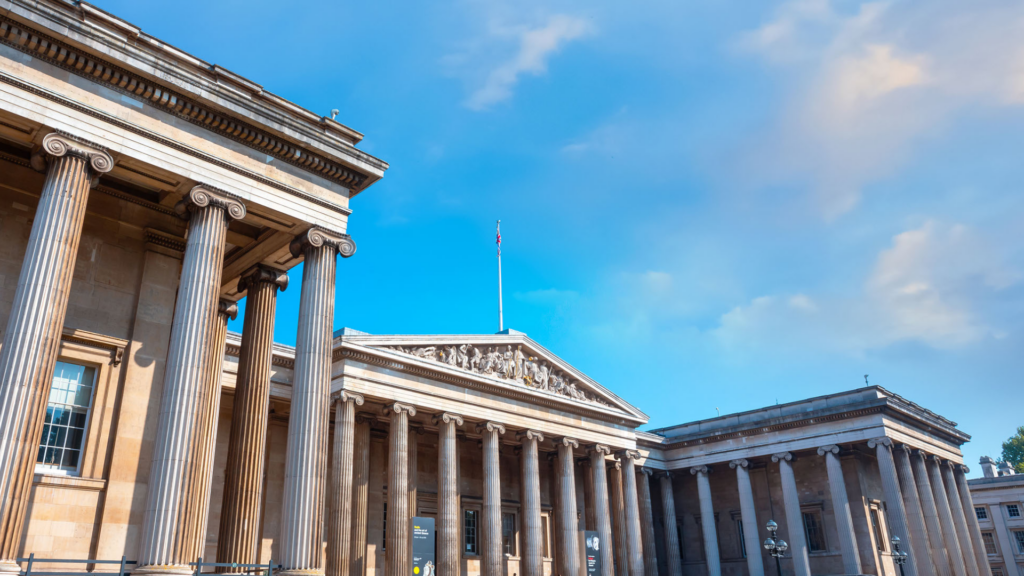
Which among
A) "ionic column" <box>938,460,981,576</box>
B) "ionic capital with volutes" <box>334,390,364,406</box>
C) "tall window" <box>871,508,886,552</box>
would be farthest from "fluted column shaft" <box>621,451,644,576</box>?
"ionic column" <box>938,460,981,576</box>

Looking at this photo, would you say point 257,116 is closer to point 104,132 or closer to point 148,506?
point 104,132

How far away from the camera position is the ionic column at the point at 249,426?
55.3ft

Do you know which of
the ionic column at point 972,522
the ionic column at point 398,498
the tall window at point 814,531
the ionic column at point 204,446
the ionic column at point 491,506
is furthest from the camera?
the tall window at point 814,531

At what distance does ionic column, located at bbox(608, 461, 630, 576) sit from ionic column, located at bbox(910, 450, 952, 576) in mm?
16240

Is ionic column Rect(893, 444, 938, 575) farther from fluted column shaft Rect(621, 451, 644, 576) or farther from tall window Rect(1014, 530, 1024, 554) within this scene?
tall window Rect(1014, 530, 1024, 554)

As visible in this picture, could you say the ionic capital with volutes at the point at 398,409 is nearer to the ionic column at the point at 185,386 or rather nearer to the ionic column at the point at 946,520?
the ionic column at the point at 185,386

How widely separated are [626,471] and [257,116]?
32512 mm

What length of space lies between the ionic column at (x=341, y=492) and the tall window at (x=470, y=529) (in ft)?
35.5

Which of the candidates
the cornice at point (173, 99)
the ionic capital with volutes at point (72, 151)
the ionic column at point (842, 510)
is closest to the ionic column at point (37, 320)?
the ionic capital with volutes at point (72, 151)

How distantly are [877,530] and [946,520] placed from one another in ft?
12.2

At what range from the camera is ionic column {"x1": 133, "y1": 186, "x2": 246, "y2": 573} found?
537 inches

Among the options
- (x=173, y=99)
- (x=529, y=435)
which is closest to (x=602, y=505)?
(x=529, y=435)

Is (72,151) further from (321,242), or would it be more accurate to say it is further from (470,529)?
(470,529)

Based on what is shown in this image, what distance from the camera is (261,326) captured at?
18828 millimetres
